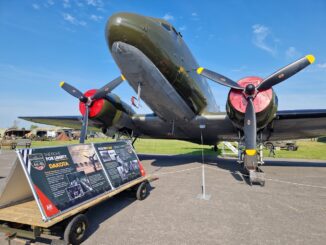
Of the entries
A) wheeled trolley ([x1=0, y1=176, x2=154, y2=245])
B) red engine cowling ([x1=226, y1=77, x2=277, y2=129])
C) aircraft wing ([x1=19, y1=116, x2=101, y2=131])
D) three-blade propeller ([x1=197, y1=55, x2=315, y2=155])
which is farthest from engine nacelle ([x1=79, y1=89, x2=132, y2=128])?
wheeled trolley ([x1=0, y1=176, x2=154, y2=245])

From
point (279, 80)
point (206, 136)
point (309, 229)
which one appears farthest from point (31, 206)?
point (206, 136)

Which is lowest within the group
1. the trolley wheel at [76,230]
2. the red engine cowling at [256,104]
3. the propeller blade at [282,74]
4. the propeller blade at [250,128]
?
the trolley wheel at [76,230]

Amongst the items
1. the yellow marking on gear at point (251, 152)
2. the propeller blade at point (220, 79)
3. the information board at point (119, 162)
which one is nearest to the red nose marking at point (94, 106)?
the propeller blade at point (220, 79)

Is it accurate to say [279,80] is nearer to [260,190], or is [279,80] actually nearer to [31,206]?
[260,190]

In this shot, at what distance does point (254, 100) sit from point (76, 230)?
27.5 ft

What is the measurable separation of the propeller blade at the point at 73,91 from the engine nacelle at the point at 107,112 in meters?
0.40

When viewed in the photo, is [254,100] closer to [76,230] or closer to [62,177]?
[62,177]

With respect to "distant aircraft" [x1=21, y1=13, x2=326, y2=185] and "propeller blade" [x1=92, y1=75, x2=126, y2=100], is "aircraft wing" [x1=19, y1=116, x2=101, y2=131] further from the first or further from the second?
"propeller blade" [x1=92, y1=75, x2=126, y2=100]

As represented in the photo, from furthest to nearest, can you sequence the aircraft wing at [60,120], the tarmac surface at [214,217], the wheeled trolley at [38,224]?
the aircraft wing at [60,120] → the tarmac surface at [214,217] → the wheeled trolley at [38,224]

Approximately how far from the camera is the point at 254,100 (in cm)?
951

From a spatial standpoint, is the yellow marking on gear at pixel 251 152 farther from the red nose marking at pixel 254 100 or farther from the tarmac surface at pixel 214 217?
the red nose marking at pixel 254 100

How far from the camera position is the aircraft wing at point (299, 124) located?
10.9m

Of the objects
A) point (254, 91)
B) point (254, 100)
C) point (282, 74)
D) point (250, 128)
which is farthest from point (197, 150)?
point (282, 74)

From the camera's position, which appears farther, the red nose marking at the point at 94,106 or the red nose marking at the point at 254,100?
the red nose marking at the point at 94,106
